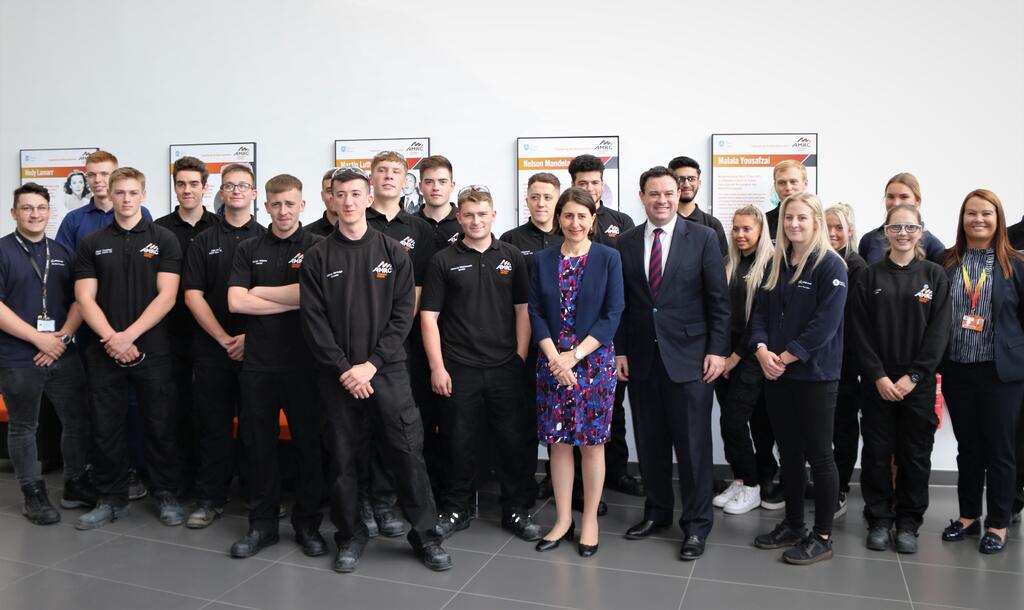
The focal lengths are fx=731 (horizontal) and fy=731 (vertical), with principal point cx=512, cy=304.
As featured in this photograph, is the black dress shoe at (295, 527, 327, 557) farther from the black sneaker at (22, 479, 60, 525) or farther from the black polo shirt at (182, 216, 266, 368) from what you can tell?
the black sneaker at (22, 479, 60, 525)

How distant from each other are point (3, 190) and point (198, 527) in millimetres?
3658

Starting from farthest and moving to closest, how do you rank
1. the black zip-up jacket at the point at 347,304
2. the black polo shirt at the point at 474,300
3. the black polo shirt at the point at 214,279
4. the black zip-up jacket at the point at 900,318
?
the black polo shirt at the point at 214,279, the black polo shirt at the point at 474,300, the black zip-up jacket at the point at 900,318, the black zip-up jacket at the point at 347,304

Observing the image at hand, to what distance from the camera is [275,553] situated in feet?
10.9

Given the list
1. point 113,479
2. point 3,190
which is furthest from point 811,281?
point 3,190

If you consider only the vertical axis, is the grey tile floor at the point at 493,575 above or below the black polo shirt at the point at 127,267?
below

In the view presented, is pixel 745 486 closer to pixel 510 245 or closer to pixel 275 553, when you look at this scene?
pixel 510 245

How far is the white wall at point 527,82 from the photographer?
4.54 m

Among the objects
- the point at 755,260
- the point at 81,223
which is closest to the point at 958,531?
the point at 755,260

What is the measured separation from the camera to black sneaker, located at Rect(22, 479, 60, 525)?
3736 mm

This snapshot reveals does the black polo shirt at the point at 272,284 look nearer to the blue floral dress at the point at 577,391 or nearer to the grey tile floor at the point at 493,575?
the grey tile floor at the point at 493,575

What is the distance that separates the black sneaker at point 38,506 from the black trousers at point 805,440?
3614 mm

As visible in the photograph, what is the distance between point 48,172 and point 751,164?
16.9 ft

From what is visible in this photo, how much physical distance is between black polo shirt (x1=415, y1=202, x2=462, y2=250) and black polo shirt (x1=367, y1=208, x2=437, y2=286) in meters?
0.07

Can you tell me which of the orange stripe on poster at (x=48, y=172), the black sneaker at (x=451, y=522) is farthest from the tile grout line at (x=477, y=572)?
the orange stripe on poster at (x=48, y=172)
